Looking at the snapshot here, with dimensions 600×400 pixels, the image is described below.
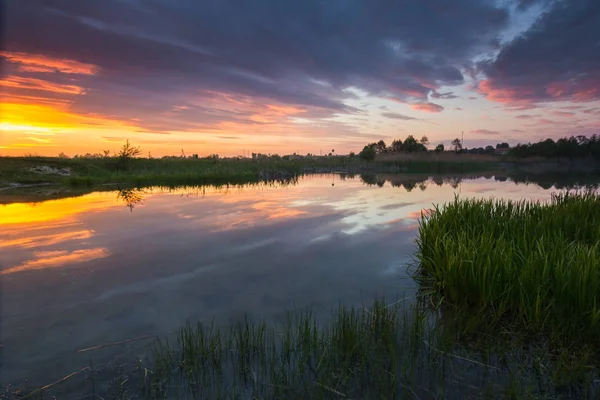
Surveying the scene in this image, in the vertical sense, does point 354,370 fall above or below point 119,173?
below

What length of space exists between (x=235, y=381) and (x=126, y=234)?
32.1 ft

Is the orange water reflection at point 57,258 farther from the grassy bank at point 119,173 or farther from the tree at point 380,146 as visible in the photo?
the tree at point 380,146

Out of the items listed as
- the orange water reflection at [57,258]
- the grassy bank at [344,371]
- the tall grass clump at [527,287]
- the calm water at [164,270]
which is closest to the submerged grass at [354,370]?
the grassy bank at [344,371]

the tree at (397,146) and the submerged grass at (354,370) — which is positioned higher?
the tree at (397,146)

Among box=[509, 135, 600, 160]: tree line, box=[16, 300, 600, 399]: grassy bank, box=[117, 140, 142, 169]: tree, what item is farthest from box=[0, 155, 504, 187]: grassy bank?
box=[509, 135, 600, 160]: tree line

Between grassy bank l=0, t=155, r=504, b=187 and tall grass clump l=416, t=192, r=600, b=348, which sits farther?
grassy bank l=0, t=155, r=504, b=187

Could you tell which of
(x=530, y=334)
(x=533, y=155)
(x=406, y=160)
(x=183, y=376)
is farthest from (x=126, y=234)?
(x=533, y=155)

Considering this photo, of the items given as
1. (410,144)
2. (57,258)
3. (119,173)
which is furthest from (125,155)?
(410,144)

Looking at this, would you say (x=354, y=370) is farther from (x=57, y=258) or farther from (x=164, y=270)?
(x=57, y=258)

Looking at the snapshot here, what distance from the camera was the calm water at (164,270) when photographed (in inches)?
202

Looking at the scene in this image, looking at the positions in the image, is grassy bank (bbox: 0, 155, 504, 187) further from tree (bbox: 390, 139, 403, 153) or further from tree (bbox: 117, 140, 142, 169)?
tree (bbox: 390, 139, 403, 153)

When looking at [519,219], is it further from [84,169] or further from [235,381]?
[84,169]

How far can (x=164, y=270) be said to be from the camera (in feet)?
26.8

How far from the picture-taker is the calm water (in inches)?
202
